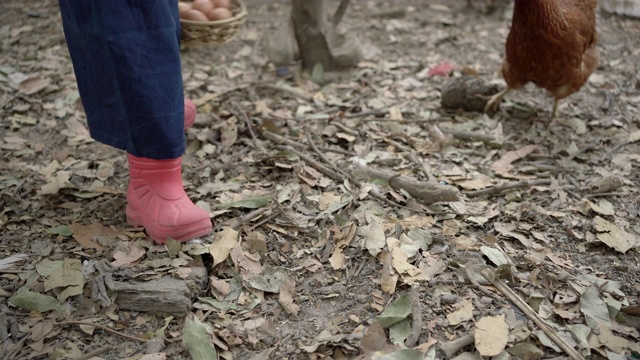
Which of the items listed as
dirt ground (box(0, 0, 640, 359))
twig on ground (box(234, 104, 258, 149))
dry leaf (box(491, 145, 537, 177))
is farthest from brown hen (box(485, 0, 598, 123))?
twig on ground (box(234, 104, 258, 149))

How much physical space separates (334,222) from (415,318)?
0.58m

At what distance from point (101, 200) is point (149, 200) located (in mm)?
376

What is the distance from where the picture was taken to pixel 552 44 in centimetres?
292

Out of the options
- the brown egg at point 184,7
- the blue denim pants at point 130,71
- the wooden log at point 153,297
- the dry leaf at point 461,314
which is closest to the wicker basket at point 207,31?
the brown egg at point 184,7

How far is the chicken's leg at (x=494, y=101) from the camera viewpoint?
3.22 metres

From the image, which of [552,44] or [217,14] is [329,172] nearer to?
[217,14]

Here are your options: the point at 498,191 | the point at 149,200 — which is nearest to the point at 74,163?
the point at 149,200

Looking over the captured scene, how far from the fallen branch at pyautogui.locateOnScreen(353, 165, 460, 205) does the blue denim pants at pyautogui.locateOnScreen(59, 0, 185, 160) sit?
0.93 meters

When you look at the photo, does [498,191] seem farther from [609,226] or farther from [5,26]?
[5,26]

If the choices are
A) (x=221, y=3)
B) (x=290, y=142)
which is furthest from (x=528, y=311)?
(x=221, y=3)

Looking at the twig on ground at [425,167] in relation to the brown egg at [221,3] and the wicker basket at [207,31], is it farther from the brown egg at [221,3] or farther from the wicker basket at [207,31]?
the brown egg at [221,3]

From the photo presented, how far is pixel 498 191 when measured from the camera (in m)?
2.52

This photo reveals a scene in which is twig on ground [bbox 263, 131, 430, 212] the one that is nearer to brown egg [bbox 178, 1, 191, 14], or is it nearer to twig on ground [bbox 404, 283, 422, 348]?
twig on ground [bbox 404, 283, 422, 348]

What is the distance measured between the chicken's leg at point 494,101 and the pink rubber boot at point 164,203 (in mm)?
1813
